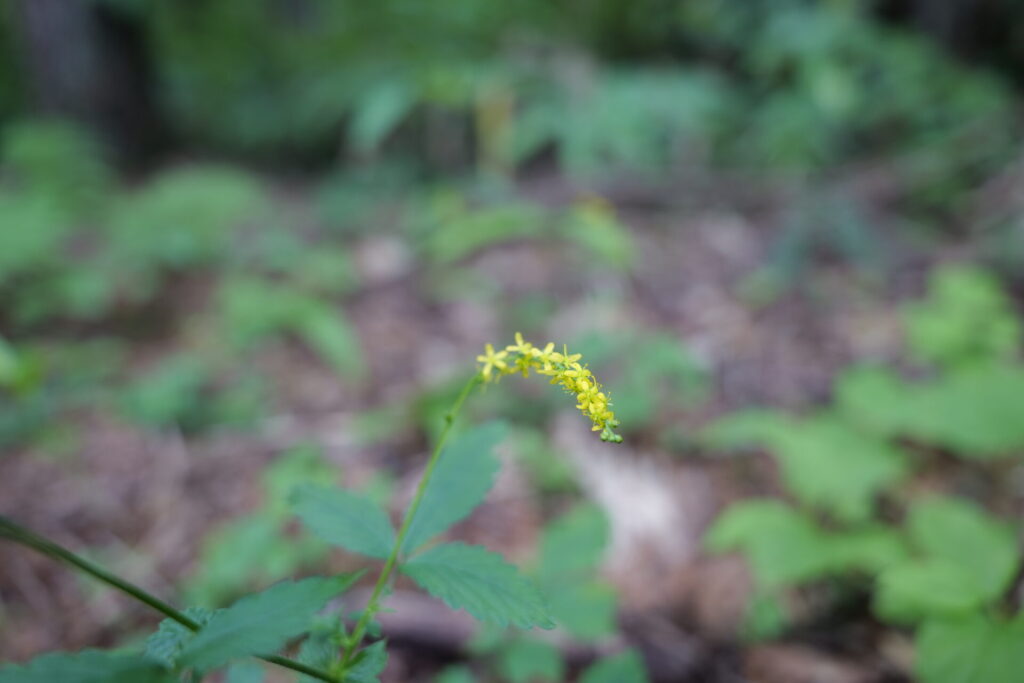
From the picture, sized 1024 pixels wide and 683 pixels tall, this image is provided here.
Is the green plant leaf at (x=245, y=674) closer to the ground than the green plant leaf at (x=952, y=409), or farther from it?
closer to the ground

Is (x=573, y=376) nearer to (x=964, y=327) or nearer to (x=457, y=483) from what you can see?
(x=457, y=483)

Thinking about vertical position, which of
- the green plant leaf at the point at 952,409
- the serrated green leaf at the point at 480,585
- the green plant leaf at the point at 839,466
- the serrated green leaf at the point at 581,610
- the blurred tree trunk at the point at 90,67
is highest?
the blurred tree trunk at the point at 90,67

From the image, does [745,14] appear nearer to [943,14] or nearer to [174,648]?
[943,14]

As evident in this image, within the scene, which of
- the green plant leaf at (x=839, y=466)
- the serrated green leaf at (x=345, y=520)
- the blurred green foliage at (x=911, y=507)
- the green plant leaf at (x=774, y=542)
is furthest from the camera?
the green plant leaf at (x=839, y=466)

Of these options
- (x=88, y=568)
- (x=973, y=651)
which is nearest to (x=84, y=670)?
(x=88, y=568)

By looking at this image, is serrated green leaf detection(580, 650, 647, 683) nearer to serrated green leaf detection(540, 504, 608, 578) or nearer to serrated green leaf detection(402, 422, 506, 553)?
serrated green leaf detection(540, 504, 608, 578)

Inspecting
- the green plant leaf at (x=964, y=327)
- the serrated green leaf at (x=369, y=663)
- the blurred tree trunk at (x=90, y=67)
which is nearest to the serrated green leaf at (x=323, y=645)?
the serrated green leaf at (x=369, y=663)

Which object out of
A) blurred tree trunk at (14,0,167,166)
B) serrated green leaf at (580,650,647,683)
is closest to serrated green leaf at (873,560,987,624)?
serrated green leaf at (580,650,647,683)

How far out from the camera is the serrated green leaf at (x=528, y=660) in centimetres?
106

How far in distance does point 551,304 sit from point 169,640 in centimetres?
224

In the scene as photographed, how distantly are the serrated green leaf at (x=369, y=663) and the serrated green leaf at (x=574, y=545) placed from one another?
1.87 feet

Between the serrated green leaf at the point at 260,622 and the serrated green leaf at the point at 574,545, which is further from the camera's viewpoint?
the serrated green leaf at the point at 574,545

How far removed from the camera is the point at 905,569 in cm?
110

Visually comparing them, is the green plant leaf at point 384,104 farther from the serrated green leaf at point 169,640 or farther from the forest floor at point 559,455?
the serrated green leaf at point 169,640
